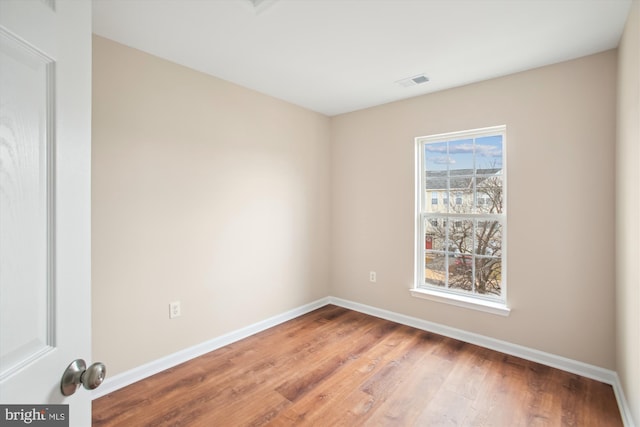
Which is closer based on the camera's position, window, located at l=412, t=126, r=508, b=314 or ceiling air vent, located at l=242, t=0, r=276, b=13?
ceiling air vent, located at l=242, t=0, r=276, b=13

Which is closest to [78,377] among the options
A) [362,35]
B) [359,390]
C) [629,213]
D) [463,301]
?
[359,390]

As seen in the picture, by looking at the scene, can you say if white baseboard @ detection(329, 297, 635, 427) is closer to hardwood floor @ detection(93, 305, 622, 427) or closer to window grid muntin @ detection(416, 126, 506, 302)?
hardwood floor @ detection(93, 305, 622, 427)

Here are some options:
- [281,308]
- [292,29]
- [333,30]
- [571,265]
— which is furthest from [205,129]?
[571,265]

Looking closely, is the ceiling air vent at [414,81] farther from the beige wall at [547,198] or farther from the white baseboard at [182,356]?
the white baseboard at [182,356]

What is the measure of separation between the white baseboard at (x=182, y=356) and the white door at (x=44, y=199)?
5.68 feet

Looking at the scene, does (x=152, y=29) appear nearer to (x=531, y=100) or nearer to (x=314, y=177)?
(x=314, y=177)

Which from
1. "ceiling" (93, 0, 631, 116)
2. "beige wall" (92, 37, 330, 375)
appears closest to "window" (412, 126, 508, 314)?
"ceiling" (93, 0, 631, 116)

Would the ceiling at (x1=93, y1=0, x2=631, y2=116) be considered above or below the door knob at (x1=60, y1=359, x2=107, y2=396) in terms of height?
above

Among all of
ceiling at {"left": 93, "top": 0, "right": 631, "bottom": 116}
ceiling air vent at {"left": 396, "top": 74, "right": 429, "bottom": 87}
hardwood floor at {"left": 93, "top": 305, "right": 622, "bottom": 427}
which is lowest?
hardwood floor at {"left": 93, "top": 305, "right": 622, "bottom": 427}

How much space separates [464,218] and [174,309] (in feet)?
9.18

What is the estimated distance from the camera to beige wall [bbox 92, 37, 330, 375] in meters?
2.13

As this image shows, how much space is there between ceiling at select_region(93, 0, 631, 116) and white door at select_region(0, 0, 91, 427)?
4.51 feet

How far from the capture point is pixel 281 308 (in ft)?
11.1

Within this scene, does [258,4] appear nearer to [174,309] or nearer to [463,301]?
[174,309]
